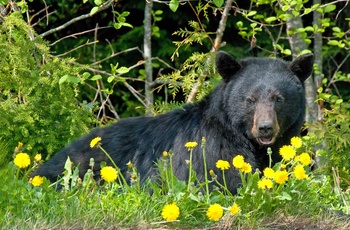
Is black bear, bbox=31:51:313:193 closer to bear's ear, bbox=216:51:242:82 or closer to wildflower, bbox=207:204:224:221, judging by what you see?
bear's ear, bbox=216:51:242:82

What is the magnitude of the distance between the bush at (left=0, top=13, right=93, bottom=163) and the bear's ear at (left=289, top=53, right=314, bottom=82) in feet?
7.64

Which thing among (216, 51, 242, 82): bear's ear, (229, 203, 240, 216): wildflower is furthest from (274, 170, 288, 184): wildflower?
(216, 51, 242, 82): bear's ear

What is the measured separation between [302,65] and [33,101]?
109 inches

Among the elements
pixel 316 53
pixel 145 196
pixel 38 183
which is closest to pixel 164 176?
pixel 145 196

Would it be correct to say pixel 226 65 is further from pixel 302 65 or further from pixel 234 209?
pixel 234 209

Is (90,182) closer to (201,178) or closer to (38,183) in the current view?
(38,183)

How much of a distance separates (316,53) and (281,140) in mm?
4141

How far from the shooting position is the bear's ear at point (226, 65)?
21.7ft

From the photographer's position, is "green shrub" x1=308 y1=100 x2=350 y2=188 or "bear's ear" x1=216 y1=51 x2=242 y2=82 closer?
"bear's ear" x1=216 y1=51 x2=242 y2=82

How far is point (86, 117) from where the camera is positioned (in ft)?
26.8

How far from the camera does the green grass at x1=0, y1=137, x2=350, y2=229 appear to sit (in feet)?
15.6

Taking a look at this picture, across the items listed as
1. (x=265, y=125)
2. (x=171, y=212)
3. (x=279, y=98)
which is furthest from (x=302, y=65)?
(x=171, y=212)

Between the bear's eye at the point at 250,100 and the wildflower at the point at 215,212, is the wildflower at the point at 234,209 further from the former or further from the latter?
the bear's eye at the point at 250,100

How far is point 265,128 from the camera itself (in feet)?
20.6
